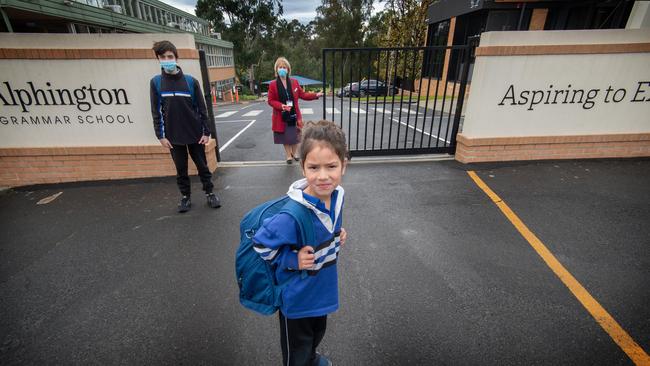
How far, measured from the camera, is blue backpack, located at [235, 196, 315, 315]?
1.36 m

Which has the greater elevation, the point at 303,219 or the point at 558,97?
the point at 558,97

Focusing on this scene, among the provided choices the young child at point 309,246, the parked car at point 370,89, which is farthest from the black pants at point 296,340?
the parked car at point 370,89

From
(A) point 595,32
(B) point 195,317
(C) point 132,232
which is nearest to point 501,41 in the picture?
(A) point 595,32

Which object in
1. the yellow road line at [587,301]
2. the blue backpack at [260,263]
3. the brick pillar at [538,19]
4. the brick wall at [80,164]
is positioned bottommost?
the yellow road line at [587,301]

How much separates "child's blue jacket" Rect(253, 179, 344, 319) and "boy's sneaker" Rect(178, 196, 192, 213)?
10.2 ft

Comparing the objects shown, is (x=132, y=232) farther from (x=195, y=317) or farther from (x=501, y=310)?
(x=501, y=310)

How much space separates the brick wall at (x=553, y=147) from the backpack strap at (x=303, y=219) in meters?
4.83

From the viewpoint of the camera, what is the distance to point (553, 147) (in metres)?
5.34

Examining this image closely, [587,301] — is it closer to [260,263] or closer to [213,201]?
[260,263]

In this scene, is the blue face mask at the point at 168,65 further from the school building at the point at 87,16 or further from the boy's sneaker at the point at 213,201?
the school building at the point at 87,16

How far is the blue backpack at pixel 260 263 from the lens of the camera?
1357 mm

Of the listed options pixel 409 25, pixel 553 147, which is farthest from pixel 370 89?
pixel 553 147

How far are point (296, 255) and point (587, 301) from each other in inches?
106

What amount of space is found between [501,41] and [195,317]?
5664 millimetres
